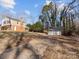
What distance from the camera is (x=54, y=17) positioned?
4406 cm

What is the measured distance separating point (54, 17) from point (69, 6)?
48.2 feet

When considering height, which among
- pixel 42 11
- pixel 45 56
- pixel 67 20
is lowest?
pixel 45 56

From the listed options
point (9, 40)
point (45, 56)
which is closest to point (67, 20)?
point (9, 40)

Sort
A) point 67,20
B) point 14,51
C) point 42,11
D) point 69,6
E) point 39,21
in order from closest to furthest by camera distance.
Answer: point 14,51 → point 69,6 → point 67,20 → point 42,11 → point 39,21

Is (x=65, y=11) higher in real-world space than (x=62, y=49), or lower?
higher

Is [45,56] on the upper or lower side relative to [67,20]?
lower

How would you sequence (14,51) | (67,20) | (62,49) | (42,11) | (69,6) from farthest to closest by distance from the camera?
(42,11) < (67,20) < (69,6) < (62,49) < (14,51)

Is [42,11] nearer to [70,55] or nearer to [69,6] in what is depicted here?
[69,6]

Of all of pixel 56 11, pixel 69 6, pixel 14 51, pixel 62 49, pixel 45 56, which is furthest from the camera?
pixel 56 11

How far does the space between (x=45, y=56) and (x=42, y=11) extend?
40.5m

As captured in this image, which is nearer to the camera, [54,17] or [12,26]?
[54,17]

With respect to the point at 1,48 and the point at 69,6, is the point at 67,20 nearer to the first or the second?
the point at 69,6

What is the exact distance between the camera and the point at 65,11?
31312mm

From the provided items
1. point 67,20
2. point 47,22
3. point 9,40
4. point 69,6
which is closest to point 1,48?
point 9,40
